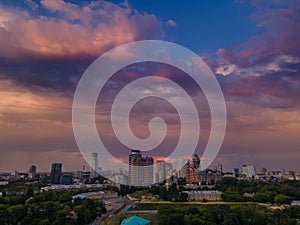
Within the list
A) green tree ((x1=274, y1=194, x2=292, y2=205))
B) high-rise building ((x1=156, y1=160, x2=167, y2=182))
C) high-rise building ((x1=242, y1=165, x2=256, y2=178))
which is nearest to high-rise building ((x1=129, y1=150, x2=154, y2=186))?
high-rise building ((x1=156, y1=160, x2=167, y2=182))

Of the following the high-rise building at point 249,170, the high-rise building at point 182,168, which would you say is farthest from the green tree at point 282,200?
the high-rise building at point 249,170

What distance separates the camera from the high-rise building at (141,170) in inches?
1131

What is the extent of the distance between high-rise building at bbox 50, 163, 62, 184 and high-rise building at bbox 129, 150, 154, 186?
8643 mm

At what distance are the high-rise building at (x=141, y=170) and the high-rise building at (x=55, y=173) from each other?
28.4ft

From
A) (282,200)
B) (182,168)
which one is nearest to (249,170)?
(182,168)

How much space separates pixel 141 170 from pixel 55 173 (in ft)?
33.8

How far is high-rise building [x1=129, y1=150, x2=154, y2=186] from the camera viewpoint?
28.7 metres

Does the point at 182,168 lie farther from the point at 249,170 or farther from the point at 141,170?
the point at 249,170

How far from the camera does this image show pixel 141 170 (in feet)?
94.7

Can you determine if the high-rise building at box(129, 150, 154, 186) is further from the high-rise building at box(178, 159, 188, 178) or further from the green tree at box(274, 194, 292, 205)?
the green tree at box(274, 194, 292, 205)

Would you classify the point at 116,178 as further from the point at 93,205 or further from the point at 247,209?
the point at 247,209

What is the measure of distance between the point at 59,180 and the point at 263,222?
27043 millimetres

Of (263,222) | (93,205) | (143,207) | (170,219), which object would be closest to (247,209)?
(263,222)

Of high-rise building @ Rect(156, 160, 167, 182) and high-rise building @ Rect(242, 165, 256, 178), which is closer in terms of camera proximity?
high-rise building @ Rect(156, 160, 167, 182)
